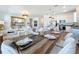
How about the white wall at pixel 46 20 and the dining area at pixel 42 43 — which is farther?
the white wall at pixel 46 20

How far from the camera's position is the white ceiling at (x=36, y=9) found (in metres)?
1.67

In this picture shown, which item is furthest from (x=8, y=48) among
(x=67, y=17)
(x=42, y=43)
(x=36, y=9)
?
(x=67, y=17)

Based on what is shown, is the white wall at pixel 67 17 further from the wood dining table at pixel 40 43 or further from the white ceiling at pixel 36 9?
the wood dining table at pixel 40 43

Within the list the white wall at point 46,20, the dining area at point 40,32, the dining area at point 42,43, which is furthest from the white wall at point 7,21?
the white wall at point 46,20

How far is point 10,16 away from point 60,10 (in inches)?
27.6

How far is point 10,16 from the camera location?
1.68m

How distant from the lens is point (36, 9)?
1.71 metres

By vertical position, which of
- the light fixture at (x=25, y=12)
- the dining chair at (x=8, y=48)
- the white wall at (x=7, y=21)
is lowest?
the dining chair at (x=8, y=48)

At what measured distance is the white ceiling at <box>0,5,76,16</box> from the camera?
1670 mm

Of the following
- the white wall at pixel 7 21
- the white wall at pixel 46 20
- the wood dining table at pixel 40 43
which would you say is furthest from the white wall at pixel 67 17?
the white wall at pixel 7 21

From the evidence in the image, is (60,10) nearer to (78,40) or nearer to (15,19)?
(78,40)

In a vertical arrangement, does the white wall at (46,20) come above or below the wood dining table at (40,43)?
above
